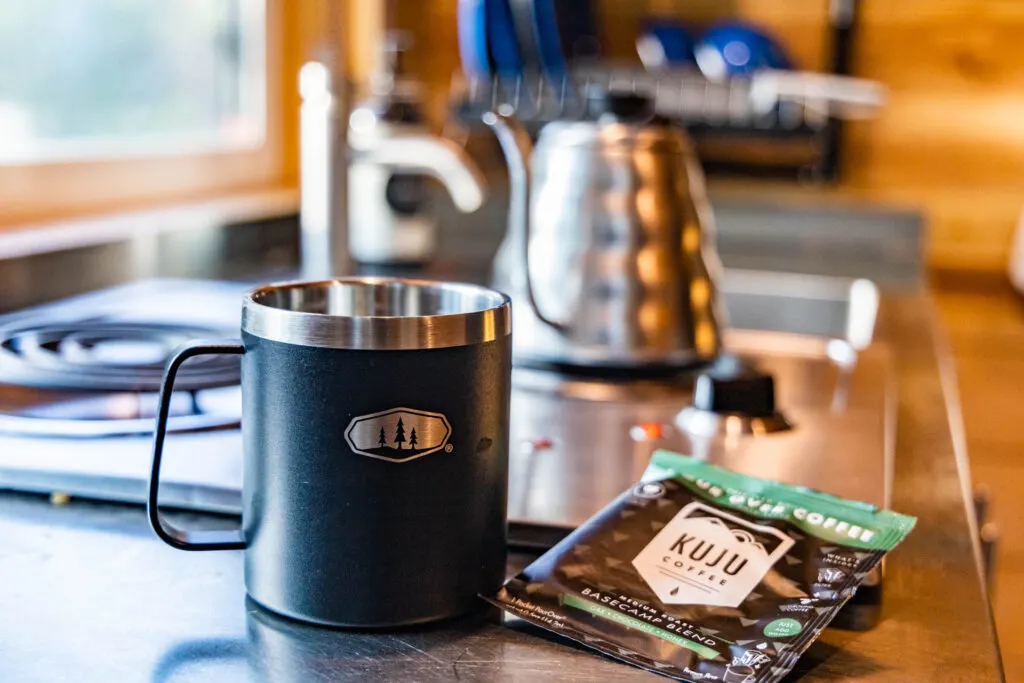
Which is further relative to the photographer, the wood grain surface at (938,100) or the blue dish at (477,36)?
the wood grain surface at (938,100)

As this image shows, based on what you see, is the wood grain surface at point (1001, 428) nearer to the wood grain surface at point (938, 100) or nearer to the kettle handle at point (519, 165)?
the kettle handle at point (519, 165)

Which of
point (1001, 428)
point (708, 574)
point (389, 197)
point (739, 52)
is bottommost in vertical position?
point (1001, 428)

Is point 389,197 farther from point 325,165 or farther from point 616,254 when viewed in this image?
point 616,254

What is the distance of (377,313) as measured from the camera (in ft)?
1.66

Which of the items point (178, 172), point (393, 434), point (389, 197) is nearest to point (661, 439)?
point (393, 434)

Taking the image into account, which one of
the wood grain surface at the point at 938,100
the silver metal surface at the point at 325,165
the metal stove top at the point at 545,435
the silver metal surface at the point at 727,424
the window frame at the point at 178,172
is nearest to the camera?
the metal stove top at the point at 545,435

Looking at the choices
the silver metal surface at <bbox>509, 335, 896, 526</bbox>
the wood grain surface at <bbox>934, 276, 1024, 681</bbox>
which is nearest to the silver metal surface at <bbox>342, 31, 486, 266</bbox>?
the silver metal surface at <bbox>509, 335, 896, 526</bbox>

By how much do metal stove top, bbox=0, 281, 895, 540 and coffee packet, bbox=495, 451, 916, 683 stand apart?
5 cm

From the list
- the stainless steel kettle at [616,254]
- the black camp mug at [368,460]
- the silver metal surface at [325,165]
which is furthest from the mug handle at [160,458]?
the silver metal surface at [325,165]

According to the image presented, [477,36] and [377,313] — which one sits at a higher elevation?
[477,36]

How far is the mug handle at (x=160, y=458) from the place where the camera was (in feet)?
1.41

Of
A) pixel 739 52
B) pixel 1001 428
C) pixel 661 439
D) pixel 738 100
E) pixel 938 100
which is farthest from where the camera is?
pixel 938 100

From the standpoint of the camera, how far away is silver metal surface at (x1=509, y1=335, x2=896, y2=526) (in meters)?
0.58

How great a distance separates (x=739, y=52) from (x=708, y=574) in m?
2.01
